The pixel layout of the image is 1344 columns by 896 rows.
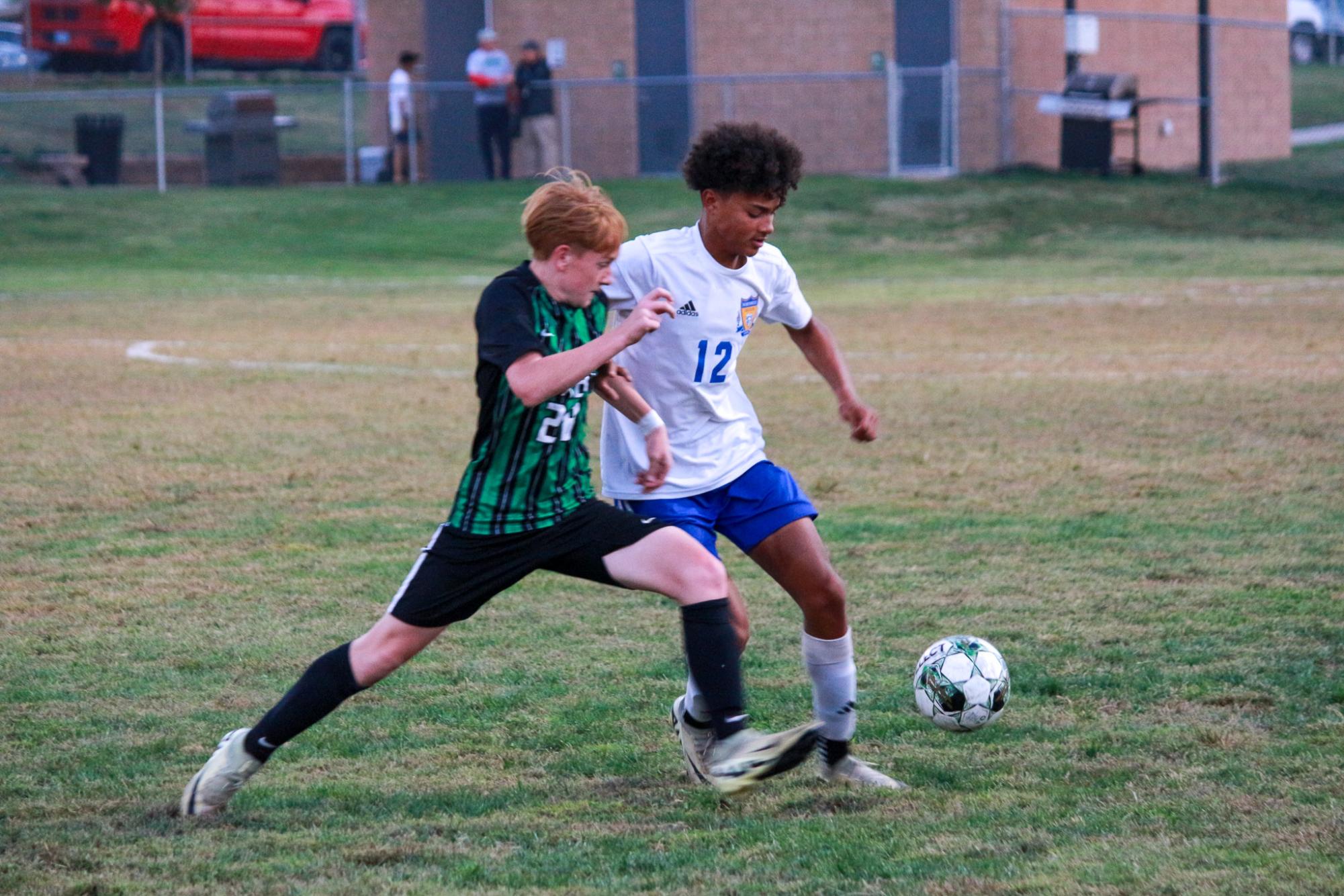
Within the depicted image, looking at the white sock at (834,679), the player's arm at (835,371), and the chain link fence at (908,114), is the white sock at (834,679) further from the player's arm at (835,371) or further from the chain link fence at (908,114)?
the chain link fence at (908,114)

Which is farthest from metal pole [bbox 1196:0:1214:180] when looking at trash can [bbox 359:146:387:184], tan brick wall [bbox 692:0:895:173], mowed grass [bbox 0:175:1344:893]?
trash can [bbox 359:146:387:184]

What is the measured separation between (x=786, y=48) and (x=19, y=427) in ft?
63.7

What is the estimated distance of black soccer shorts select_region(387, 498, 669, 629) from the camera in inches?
161

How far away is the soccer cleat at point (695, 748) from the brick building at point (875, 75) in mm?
22745

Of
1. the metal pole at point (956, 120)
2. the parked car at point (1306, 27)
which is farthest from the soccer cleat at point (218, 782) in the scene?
the parked car at point (1306, 27)

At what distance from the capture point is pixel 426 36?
29.6 meters

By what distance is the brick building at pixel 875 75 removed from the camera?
26.9 meters

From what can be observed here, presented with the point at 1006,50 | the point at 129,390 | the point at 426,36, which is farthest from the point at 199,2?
the point at 129,390

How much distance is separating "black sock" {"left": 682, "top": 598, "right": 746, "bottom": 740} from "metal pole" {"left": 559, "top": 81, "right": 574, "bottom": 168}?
23.6 meters

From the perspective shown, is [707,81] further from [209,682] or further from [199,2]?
[209,682]

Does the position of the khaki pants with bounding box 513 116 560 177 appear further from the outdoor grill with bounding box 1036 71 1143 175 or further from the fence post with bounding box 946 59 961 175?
the outdoor grill with bounding box 1036 71 1143 175

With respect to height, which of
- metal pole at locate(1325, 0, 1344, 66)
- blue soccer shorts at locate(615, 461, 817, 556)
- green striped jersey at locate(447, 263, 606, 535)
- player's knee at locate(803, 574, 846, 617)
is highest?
metal pole at locate(1325, 0, 1344, 66)

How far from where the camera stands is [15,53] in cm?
4028

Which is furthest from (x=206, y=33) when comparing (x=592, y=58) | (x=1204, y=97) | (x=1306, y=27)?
(x=1306, y=27)
